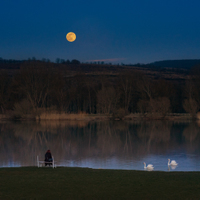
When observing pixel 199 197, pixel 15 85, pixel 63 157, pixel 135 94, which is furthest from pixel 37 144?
pixel 135 94

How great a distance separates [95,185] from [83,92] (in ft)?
164

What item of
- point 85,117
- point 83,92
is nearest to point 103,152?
point 85,117

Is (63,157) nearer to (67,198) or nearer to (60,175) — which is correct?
(60,175)

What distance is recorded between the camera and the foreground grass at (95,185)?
24.4 ft

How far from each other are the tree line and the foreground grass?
36.8 meters

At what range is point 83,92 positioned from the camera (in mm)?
58312

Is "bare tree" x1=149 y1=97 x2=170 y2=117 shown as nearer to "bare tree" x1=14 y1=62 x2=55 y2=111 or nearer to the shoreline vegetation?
the shoreline vegetation

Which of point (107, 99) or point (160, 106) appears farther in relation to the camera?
point (107, 99)

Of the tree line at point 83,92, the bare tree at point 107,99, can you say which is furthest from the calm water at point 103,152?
the tree line at point 83,92

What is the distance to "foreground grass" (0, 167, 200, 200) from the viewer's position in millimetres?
7426

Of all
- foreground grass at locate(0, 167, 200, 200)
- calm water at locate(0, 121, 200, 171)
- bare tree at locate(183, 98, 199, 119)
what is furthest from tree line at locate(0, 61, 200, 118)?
foreground grass at locate(0, 167, 200, 200)

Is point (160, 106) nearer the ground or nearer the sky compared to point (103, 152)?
nearer the sky

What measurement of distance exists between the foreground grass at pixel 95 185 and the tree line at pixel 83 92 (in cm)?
3682

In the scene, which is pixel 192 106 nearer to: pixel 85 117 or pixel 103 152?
pixel 85 117
